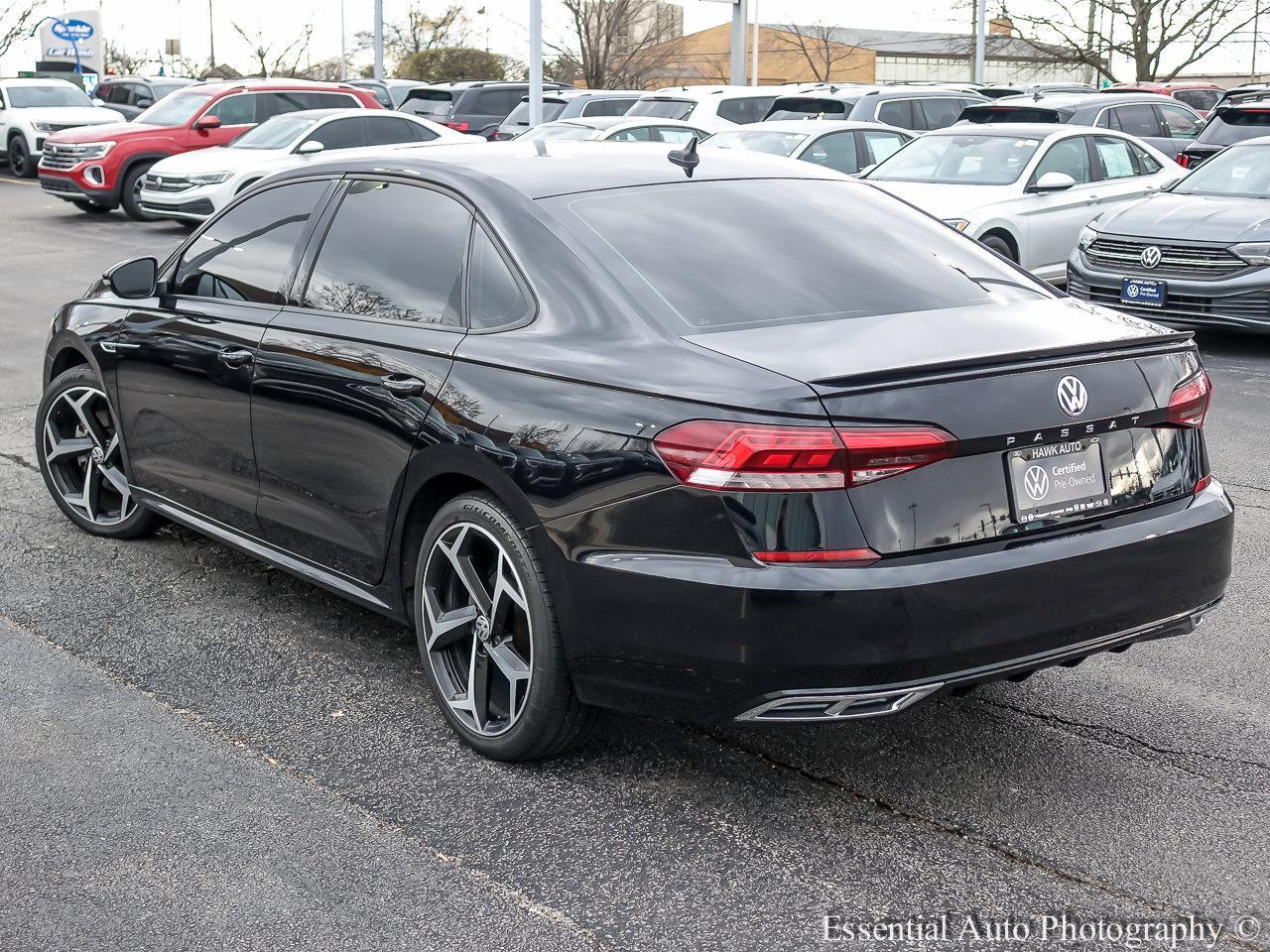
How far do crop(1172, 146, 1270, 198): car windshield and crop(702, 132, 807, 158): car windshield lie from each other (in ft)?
16.2

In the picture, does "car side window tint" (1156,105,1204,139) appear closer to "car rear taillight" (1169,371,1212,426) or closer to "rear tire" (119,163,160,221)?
"rear tire" (119,163,160,221)

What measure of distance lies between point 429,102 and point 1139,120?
49.7 ft

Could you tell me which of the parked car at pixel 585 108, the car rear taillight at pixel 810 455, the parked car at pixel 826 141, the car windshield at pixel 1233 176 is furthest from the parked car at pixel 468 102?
the car rear taillight at pixel 810 455

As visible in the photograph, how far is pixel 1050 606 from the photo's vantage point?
3.41 meters

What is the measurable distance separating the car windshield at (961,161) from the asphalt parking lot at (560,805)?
8592mm

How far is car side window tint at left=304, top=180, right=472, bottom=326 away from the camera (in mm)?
4199

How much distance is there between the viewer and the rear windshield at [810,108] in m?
21.2

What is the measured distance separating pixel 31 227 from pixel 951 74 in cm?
7933

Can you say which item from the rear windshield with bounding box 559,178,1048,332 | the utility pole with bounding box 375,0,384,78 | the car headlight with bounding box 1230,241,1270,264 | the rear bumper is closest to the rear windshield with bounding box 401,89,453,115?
the utility pole with bounding box 375,0,384,78

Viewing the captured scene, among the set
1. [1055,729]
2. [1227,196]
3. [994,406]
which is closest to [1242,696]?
[1055,729]

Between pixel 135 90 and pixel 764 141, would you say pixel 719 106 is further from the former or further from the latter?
pixel 135 90

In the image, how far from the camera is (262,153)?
1855 centimetres

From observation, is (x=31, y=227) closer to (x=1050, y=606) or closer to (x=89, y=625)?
(x=89, y=625)

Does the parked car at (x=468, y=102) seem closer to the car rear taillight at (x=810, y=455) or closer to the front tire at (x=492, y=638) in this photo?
the front tire at (x=492, y=638)
